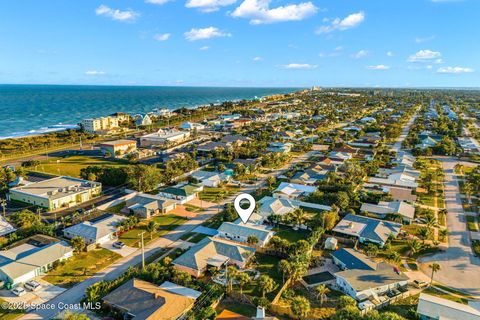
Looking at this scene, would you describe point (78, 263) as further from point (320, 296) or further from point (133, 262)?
point (320, 296)

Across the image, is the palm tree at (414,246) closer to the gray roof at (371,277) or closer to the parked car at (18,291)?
the gray roof at (371,277)

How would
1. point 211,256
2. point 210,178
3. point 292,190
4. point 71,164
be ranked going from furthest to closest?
point 71,164, point 210,178, point 292,190, point 211,256

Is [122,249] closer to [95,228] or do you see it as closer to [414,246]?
[95,228]

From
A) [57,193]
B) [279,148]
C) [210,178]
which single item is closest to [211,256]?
[210,178]

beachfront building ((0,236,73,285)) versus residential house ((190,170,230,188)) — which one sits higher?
residential house ((190,170,230,188))

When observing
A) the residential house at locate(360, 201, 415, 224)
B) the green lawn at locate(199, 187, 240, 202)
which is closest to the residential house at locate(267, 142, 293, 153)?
the green lawn at locate(199, 187, 240, 202)

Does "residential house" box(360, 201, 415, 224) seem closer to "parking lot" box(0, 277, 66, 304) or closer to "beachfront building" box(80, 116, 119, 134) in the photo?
"parking lot" box(0, 277, 66, 304)
